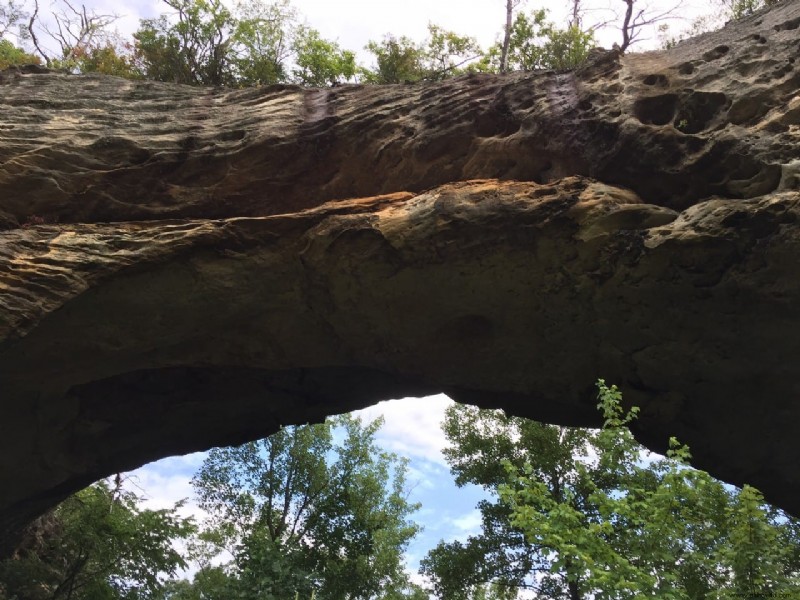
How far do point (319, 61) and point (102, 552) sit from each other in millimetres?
14088

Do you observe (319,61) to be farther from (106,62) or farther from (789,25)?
(789,25)

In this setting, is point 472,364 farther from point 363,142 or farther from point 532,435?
point 532,435

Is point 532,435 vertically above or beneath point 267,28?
beneath

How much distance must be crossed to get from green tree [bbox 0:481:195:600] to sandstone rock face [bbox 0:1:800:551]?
4601 millimetres

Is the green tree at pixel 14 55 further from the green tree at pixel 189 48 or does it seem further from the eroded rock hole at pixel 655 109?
the eroded rock hole at pixel 655 109

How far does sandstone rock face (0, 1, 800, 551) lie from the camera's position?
7.85m

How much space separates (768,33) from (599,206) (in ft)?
11.1

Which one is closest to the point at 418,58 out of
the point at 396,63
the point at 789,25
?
the point at 396,63

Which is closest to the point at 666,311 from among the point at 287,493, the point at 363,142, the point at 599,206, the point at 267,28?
the point at 599,206

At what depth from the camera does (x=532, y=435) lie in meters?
18.2

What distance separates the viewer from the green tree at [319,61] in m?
18.7

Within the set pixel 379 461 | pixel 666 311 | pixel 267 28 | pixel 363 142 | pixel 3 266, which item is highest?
pixel 267 28

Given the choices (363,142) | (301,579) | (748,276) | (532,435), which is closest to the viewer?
(748,276)

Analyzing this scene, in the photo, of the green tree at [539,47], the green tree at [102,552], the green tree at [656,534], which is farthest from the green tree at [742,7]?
the green tree at [102,552]
